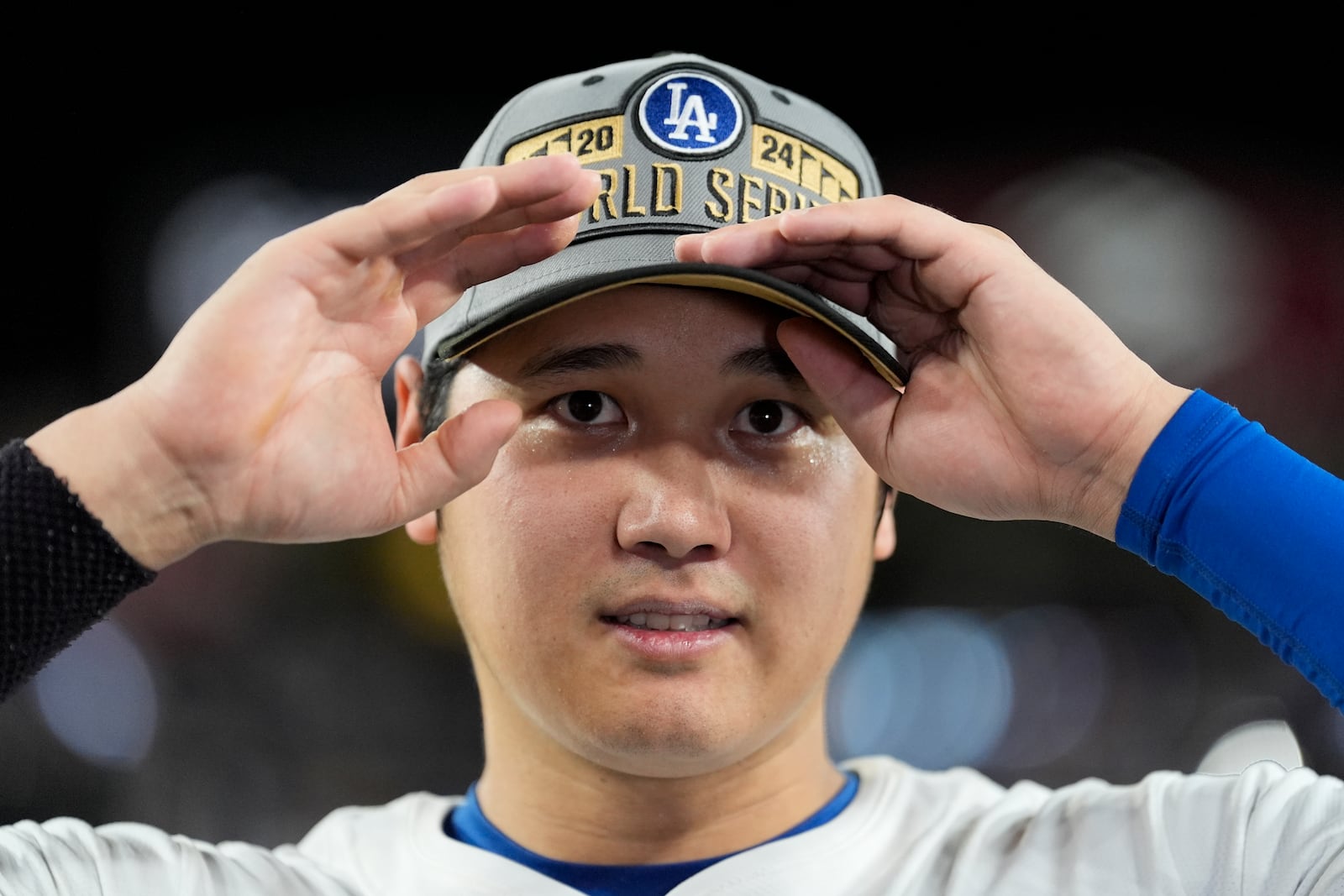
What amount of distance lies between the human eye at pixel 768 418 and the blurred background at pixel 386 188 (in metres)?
2.53

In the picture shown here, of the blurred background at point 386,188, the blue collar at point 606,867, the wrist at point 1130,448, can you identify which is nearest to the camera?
the wrist at point 1130,448

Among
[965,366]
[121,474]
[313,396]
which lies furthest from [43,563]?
[965,366]

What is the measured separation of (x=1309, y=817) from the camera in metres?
1.27

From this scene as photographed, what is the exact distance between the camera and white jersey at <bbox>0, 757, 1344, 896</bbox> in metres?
1.28

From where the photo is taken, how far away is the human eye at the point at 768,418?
140 cm

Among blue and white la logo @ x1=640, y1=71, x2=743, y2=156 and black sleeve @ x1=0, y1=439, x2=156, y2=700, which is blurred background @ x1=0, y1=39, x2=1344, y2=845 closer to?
blue and white la logo @ x1=640, y1=71, x2=743, y2=156

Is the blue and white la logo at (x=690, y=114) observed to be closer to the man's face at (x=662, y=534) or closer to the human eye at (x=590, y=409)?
the man's face at (x=662, y=534)

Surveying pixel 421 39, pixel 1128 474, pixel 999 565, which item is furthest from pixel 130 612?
pixel 1128 474

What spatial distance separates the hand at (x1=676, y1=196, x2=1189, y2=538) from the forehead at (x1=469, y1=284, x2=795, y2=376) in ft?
0.14

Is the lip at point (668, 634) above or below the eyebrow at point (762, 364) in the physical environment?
below

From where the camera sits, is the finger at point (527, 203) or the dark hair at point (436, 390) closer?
the finger at point (527, 203)

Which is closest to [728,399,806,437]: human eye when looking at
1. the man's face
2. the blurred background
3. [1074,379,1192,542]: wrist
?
the man's face

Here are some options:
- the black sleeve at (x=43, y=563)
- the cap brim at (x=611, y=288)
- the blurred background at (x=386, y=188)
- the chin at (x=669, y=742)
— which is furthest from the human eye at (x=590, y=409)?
the blurred background at (x=386, y=188)

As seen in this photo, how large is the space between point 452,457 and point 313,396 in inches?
5.5
